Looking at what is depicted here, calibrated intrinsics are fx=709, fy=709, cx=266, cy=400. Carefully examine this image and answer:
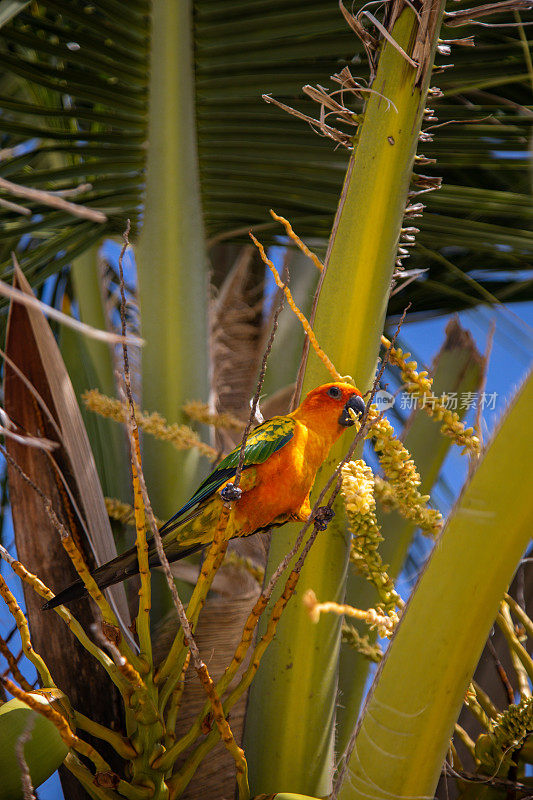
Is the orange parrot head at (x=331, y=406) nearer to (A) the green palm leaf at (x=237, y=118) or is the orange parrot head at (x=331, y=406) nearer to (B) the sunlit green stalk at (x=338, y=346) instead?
(B) the sunlit green stalk at (x=338, y=346)

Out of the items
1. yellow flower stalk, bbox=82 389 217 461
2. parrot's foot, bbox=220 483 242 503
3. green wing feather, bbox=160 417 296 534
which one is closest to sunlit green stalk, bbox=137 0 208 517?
yellow flower stalk, bbox=82 389 217 461

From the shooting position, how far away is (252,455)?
3.72 feet

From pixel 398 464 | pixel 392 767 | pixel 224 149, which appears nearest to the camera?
pixel 392 767

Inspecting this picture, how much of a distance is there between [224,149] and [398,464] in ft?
3.22

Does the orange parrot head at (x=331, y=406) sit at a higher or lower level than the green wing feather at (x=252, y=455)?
higher

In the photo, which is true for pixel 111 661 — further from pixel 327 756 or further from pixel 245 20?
pixel 245 20

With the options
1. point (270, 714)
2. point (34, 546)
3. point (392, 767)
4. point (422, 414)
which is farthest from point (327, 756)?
point (422, 414)

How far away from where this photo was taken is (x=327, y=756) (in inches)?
43.0

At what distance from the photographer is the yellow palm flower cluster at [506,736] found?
1028 mm

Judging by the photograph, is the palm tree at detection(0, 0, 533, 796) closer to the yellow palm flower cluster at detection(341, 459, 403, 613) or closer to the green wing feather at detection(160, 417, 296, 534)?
the green wing feather at detection(160, 417, 296, 534)

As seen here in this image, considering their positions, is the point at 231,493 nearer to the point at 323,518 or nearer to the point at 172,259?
the point at 323,518

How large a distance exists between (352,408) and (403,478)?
13 cm

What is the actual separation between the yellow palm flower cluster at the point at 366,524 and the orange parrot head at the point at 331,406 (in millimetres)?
84

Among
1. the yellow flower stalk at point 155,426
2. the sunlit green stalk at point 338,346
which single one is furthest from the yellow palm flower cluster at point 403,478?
the yellow flower stalk at point 155,426
